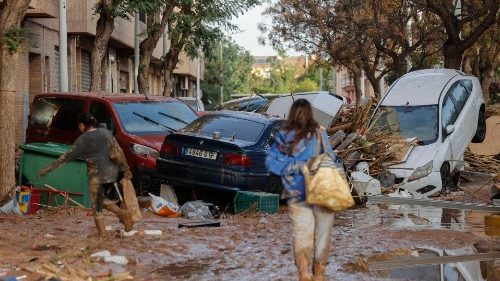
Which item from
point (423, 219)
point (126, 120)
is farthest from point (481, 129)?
point (126, 120)

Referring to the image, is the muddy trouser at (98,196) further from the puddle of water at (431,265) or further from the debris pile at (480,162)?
the debris pile at (480,162)

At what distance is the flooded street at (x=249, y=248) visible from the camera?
8.15 metres

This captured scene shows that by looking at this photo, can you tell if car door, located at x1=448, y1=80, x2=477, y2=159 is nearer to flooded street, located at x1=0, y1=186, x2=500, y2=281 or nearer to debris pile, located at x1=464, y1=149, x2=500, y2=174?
debris pile, located at x1=464, y1=149, x2=500, y2=174

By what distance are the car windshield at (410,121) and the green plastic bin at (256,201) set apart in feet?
17.1

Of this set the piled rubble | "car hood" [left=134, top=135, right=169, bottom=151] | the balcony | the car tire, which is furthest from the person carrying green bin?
the balcony

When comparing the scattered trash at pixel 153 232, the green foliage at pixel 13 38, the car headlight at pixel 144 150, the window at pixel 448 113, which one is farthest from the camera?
the window at pixel 448 113

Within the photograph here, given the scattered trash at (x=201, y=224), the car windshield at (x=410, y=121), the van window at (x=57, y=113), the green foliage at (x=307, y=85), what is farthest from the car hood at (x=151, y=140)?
the green foliage at (x=307, y=85)

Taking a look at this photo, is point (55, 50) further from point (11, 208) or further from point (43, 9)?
point (11, 208)

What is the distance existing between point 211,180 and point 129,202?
10.7ft

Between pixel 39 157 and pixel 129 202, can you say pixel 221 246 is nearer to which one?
pixel 129 202

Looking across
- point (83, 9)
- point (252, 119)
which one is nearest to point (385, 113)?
point (252, 119)

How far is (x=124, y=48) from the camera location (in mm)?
38688

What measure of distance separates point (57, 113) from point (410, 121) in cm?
715

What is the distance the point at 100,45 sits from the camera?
23.8 metres
